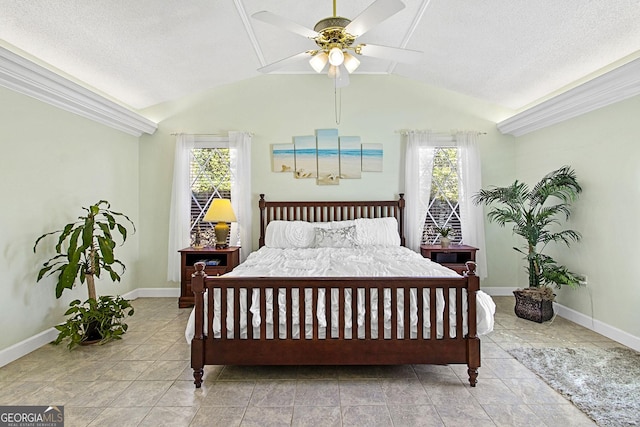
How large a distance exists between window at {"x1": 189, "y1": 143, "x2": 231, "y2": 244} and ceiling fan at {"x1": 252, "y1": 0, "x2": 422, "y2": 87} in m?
2.22

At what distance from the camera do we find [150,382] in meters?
2.32

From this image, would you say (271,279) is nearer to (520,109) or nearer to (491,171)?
(491,171)

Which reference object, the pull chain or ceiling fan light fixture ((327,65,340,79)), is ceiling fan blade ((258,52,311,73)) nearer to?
ceiling fan light fixture ((327,65,340,79))

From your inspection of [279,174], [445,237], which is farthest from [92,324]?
[445,237]

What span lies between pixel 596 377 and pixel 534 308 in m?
1.26

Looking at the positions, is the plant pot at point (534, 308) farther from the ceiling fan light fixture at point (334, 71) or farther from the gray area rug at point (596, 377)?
the ceiling fan light fixture at point (334, 71)

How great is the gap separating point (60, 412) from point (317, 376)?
1609 millimetres

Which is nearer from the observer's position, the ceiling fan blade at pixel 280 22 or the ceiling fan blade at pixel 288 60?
the ceiling fan blade at pixel 280 22

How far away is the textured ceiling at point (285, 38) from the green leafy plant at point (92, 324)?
2.36 meters

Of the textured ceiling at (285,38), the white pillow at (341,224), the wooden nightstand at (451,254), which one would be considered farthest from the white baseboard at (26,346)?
the wooden nightstand at (451,254)

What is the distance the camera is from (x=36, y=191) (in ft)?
9.64

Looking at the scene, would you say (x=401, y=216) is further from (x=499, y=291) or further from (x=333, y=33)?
(x=333, y=33)

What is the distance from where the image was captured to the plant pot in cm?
348

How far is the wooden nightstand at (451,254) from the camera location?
4.16 metres
